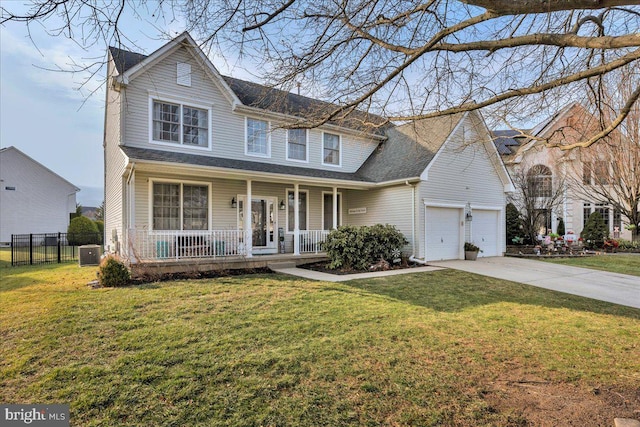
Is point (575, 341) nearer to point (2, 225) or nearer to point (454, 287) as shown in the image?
point (454, 287)

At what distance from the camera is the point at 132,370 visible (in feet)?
11.5

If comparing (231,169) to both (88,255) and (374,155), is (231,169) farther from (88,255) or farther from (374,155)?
(374,155)

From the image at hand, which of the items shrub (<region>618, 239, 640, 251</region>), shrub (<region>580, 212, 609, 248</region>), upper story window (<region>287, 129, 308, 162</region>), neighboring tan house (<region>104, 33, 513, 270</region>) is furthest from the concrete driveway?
shrub (<region>580, 212, 609, 248</region>)

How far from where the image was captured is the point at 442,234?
13422 millimetres

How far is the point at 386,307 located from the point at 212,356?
342 cm

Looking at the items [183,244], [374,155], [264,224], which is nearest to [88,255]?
[183,244]

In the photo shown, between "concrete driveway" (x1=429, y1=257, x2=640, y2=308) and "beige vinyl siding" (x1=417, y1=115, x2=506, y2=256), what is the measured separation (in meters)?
2.09

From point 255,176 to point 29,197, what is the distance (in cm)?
2579

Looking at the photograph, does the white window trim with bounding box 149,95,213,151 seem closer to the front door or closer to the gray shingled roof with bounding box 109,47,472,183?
the gray shingled roof with bounding box 109,47,472,183

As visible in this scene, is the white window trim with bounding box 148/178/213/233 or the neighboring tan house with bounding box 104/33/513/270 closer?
the neighboring tan house with bounding box 104/33/513/270

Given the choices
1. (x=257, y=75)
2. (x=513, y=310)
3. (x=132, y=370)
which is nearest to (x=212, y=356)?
(x=132, y=370)

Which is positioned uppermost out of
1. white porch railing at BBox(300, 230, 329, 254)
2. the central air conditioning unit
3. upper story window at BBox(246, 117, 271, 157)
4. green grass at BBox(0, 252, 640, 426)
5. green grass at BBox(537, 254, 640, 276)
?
upper story window at BBox(246, 117, 271, 157)

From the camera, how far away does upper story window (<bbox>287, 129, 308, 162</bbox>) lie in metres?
13.9

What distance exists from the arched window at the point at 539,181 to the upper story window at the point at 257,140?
1414 centimetres
